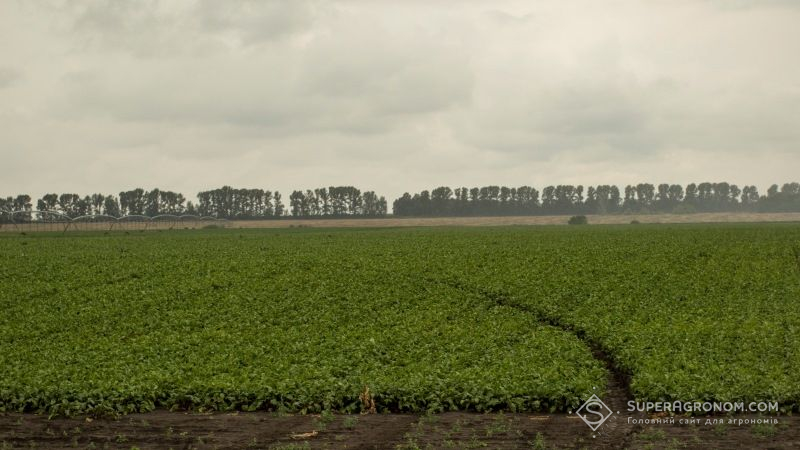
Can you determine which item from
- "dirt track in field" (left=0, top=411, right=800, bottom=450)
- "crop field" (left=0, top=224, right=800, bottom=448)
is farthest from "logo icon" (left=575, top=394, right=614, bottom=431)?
"dirt track in field" (left=0, top=411, right=800, bottom=450)

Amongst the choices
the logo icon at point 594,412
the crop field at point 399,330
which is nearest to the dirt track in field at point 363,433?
the logo icon at point 594,412

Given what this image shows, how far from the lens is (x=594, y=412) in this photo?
80.9 ft

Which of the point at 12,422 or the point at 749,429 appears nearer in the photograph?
the point at 749,429

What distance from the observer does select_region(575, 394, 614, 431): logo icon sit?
78.0 ft

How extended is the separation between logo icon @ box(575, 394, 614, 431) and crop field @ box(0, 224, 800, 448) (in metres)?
0.31

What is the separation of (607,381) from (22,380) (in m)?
20.7

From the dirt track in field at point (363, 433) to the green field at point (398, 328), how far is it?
107 cm

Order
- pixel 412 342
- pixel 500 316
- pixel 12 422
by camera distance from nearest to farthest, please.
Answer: pixel 12 422, pixel 412 342, pixel 500 316

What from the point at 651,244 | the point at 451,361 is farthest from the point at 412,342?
the point at 651,244

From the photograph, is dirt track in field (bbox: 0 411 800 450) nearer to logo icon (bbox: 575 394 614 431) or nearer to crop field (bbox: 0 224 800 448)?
logo icon (bbox: 575 394 614 431)

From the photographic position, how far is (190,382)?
27922 mm

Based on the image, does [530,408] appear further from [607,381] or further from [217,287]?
[217,287]

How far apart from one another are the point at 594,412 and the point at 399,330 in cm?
1341

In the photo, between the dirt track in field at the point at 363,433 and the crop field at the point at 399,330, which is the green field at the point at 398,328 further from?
the dirt track in field at the point at 363,433
